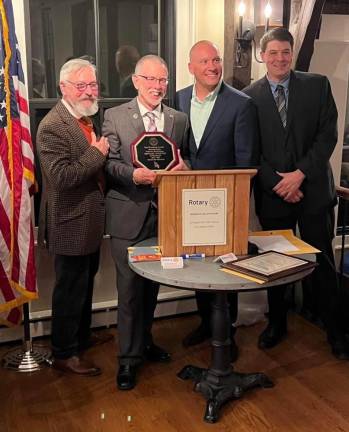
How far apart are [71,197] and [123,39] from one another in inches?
43.9

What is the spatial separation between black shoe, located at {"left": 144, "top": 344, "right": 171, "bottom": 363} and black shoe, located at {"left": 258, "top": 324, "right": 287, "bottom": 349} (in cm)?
55

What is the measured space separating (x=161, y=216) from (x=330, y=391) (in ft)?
4.14

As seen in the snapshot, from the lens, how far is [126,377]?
8.80 ft

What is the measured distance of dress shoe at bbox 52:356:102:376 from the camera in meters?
2.81

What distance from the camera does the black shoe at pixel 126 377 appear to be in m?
2.67

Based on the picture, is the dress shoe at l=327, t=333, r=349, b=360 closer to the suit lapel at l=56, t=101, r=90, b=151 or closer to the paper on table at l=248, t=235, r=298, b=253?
the paper on table at l=248, t=235, r=298, b=253

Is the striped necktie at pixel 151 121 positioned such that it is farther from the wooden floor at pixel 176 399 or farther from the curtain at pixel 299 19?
the wooden floor at pixel 176 399

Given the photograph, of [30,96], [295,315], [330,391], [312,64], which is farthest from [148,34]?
[330,391]

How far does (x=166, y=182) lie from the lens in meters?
2.17

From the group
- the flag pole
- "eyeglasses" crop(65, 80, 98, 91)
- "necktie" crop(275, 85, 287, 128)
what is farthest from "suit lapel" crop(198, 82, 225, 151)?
the flag pole

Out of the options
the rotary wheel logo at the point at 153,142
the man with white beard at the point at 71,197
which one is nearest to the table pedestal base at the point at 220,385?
the man with white beard at the point at 71,197

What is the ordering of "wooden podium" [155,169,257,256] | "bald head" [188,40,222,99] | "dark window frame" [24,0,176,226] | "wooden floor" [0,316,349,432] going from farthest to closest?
1. "dark window frame" [24,0,176,226]
2. "bald head" [188,40,222,99]
3. "wooden floor" [0,316,349,432]
4. "wooden podium" [155,169,257,256]

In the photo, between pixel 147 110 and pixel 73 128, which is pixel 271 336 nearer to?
pixel 147 110

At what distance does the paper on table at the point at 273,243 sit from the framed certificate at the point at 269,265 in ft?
0.30
